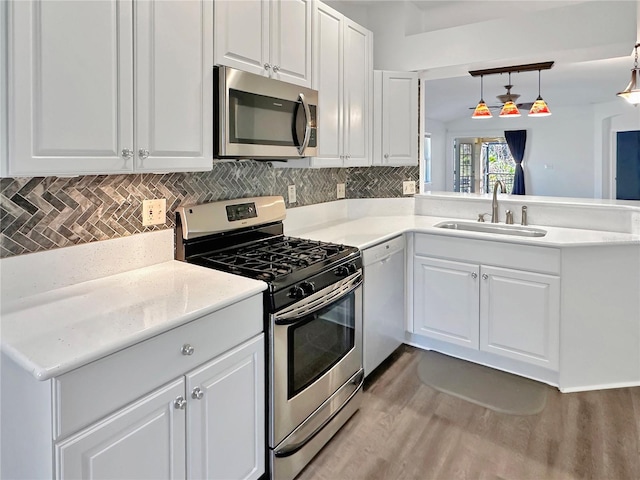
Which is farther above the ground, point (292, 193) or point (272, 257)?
point (292, 193)

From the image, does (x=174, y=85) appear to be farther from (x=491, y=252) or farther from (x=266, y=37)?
(x=491, y=252)

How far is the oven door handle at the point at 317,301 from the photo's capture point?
1.78 metres

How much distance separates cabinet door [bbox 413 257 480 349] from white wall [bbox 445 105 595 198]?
260 inches

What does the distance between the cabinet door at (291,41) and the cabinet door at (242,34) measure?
0.23 feet

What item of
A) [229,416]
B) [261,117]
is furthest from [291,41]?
[229,416]

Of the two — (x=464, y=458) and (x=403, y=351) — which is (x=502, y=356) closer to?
(x=403, y=351)

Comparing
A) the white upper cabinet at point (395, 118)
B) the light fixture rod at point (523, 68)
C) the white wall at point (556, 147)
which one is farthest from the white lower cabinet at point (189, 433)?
the white wall at point (556, 147)

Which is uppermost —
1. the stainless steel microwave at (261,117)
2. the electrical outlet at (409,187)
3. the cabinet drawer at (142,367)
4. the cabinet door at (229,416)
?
the stainless steel microwave at (261,117)

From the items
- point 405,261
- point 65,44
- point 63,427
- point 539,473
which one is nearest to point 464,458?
point 539,473

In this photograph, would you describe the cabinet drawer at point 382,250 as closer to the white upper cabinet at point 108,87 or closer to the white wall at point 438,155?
the white upper cabinet at point 108,87

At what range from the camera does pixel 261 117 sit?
205 cm

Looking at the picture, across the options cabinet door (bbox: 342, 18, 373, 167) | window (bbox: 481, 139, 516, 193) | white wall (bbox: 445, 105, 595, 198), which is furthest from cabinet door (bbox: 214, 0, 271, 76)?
window (bbox: 481, 139, 516, 193)

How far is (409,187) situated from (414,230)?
0.74 m

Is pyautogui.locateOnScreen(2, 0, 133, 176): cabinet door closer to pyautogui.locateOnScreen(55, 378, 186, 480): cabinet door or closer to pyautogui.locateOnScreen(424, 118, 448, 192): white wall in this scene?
pyautogui.locateOnScreen(55, 378, 186, 480): cabinet door
